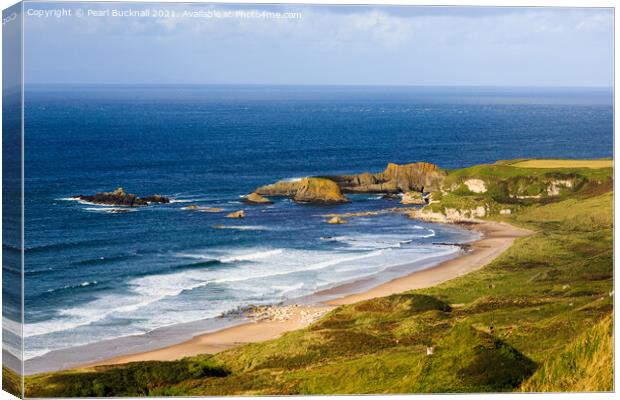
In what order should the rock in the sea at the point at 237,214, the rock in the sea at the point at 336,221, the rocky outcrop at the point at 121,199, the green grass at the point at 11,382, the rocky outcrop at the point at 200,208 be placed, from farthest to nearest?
the rock in the sea at the point at 336,221, the rock in the sea at the point at 237,214, the rocky outcrop at the point at 200,208, the rocky outcrop at the point at 121,199, the green grass at the point at 11,382

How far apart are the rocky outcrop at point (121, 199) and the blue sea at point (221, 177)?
0.24 metres

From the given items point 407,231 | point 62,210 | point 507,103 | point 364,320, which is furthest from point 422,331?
point 62,210

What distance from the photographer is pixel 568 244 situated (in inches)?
1679

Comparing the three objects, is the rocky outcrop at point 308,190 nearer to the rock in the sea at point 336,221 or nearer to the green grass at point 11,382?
the rock in the sea at point 336,221

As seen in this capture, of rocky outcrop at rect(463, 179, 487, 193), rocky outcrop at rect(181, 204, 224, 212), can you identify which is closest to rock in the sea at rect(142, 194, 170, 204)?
rocky outcrop at rect(181, 204, 224, 212)

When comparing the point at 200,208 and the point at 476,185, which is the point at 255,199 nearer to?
the point at 200,208

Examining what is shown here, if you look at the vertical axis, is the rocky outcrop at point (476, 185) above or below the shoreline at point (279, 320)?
above

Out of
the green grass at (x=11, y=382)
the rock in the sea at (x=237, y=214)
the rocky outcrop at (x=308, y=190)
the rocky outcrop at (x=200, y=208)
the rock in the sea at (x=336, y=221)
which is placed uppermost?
the rocky outcrop at (x=308, y=190)

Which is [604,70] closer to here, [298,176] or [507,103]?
[507,103]

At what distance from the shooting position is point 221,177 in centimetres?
4078

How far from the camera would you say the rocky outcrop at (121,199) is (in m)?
39.4

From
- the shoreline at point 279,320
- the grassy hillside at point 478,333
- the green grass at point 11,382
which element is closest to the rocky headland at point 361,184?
the grassy hillside at point 478,333

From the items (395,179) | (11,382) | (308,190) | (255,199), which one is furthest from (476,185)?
(11,382)

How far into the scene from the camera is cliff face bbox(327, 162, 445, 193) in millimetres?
42219
